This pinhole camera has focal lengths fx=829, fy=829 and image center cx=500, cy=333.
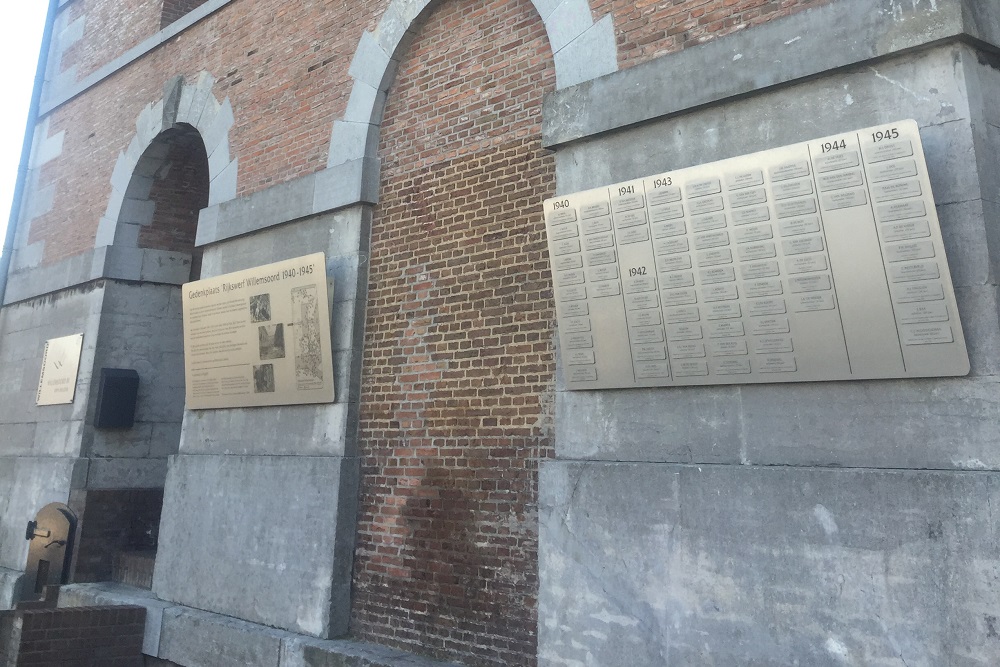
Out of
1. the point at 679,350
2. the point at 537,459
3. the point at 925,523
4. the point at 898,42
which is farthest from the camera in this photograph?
the point at 537,459

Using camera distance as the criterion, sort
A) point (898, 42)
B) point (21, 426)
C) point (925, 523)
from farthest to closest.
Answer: point (21, 426) < point (898, 42) < point (925, 523)

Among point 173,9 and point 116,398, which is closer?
point 116,398

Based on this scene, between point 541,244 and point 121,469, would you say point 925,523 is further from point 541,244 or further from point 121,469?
point 121,469

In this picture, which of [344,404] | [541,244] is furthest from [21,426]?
[541,244]

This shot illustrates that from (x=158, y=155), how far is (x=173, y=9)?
76.4 inches

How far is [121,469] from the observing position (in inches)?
351

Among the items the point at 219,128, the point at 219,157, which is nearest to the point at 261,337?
the point at 219,157

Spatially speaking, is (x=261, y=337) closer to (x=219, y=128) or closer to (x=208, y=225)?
(x=208, y=225)

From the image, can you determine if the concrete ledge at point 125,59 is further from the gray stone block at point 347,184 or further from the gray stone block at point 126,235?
the gray stone block at point 347,184

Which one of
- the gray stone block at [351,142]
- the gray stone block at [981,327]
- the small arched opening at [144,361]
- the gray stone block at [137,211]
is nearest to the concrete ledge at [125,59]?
the small arched opening at [144,361]

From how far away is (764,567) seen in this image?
3.97 metres

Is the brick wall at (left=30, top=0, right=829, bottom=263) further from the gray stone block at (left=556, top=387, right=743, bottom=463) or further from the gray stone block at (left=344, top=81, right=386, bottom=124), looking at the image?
the gray stone block at (left=556, top=387, right=743, bottom=463)

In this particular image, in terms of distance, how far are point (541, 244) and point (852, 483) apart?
244cm

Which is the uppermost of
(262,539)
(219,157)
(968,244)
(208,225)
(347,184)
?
(219,157)
